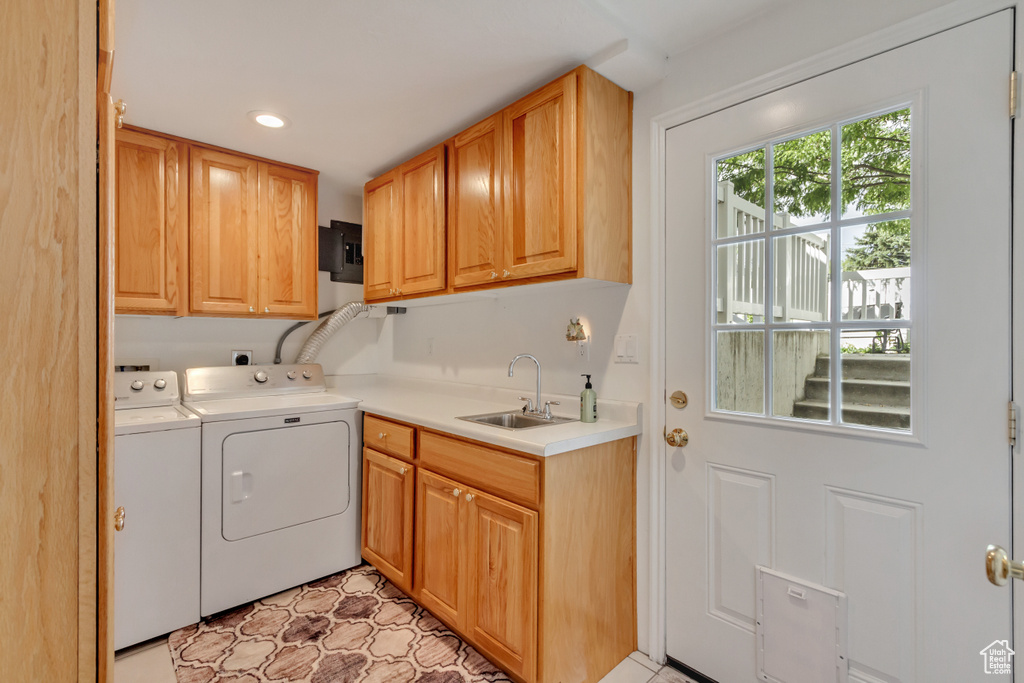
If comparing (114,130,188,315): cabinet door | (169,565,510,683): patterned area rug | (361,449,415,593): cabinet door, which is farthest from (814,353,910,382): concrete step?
(114,130,188,315): cabinet door

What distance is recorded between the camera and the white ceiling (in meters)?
1.57

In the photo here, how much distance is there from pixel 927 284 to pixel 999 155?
337mm

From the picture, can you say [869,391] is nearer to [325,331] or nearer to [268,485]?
[268,485]

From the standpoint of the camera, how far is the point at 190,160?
8.30 feet

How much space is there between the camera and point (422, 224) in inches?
102

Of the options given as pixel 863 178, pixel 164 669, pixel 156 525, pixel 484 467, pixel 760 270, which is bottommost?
pixel 164 669

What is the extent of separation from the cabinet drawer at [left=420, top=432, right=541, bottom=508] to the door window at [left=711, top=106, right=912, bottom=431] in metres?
0.74

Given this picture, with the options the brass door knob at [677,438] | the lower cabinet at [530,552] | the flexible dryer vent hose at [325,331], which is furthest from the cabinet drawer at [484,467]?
the flexible dryer vent hose at [325,331]

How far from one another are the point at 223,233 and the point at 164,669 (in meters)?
2.02

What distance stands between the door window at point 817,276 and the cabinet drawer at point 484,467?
738mm

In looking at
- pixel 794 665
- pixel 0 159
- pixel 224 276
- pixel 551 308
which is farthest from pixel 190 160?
pixel 794 665

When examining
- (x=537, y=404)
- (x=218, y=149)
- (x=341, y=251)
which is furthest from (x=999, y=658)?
(x=218, y=149)

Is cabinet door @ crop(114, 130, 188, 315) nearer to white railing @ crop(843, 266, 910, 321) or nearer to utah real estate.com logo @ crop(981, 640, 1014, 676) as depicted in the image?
white railing @ crop(843, 266, 910, 321)

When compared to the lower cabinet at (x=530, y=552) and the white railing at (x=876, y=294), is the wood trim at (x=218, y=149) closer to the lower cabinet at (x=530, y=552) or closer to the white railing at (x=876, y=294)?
the lower cabinet at (x=530, y=552)
